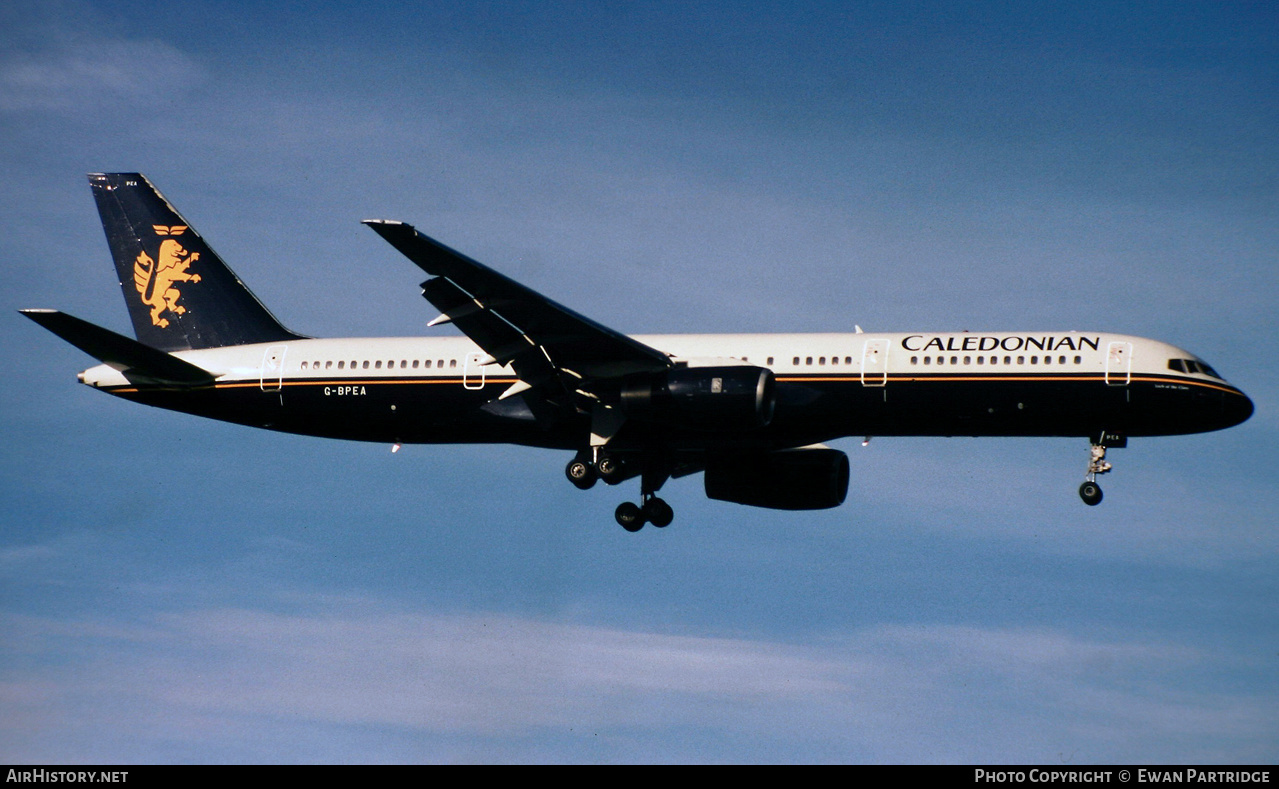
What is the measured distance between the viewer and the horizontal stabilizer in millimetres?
47812

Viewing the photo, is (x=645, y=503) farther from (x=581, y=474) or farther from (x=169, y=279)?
(x=169, y=279)

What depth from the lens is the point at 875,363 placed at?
48.3m

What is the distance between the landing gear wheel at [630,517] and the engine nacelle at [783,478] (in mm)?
3163

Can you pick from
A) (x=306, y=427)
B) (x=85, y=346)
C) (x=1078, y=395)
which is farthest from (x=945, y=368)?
(x=85, y=346)

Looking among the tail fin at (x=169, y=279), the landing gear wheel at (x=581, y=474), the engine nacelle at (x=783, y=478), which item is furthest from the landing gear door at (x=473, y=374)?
the engine nacelle at (x=783, y=478)

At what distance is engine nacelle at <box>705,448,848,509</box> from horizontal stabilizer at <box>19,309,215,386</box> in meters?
17.3

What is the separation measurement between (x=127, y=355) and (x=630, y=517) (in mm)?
16689

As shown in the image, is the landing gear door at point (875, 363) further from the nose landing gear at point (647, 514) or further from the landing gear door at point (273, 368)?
the landing gear door at point (273, 368)

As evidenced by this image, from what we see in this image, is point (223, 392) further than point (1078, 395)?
Yes

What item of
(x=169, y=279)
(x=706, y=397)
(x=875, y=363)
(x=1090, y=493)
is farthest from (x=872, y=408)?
(x=169, y=279)

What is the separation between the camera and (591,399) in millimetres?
50344

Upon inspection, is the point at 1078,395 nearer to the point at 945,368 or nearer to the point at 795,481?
the point at 945,368

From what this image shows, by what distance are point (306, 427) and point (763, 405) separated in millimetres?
15819
